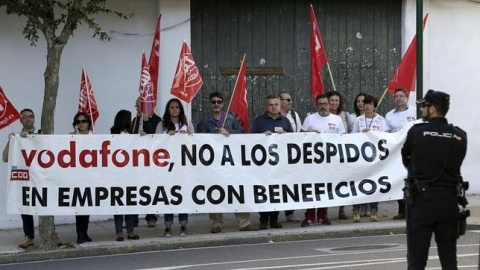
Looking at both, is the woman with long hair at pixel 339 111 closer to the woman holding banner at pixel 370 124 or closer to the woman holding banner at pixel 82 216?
the woman holding banner at pixel 370 124

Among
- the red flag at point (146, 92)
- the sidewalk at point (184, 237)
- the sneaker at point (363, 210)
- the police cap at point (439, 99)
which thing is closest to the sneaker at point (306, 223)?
the sidewalk at point (184, 237)

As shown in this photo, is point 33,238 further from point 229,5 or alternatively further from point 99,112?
point 229,5

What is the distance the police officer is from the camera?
8109 millimetres

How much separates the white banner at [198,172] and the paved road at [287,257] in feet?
2.81

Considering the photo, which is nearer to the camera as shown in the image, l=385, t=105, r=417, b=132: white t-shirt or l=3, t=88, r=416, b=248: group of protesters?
l=3, t=88, r=416, b=248: group of protesters

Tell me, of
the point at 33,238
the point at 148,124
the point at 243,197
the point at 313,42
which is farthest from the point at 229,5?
the point at 33,238

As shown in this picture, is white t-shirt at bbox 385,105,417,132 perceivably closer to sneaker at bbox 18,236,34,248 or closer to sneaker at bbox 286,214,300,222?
sneaker at bbox 286,214,300,222

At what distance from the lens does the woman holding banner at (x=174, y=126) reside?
13836 millimetres

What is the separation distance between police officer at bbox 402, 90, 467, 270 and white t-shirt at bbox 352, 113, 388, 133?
6.52 m

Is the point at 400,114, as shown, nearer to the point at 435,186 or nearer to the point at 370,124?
the point at 370,124

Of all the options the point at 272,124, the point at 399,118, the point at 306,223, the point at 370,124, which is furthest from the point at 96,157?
the point at 399,118

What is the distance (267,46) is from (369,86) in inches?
87.2

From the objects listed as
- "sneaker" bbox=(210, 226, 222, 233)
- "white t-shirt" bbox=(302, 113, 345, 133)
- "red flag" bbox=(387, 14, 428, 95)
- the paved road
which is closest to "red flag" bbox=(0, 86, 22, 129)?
the paved road

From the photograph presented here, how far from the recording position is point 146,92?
47.1ft
